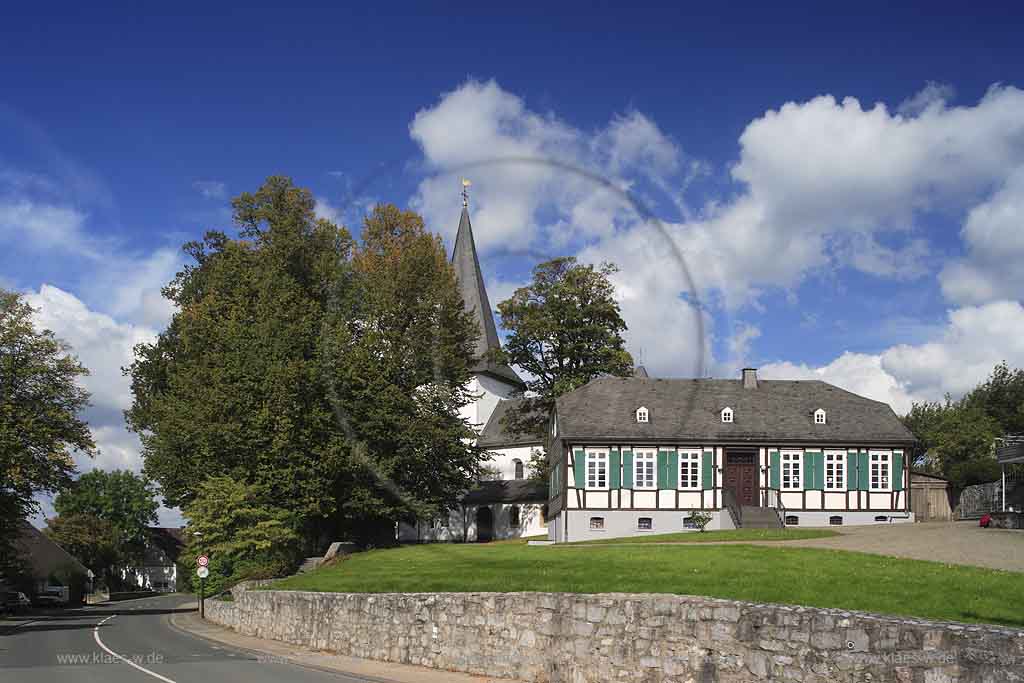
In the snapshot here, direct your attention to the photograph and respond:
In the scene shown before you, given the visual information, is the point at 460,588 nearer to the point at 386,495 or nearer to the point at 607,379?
the point at 386,495

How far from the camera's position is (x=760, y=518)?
48.5m

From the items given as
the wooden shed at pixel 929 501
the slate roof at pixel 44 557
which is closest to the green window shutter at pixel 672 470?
the wooden shed at pixel 929 501

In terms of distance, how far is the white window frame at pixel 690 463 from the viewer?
5084 cm

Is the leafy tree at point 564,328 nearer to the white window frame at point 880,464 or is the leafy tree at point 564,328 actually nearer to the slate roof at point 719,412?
the slate roof at point 719,412

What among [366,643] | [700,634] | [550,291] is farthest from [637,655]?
[550,291]

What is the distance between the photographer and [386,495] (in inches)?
2044

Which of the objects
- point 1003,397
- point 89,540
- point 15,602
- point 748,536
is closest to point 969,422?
point 1003,397

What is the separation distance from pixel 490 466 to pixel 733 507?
3106cm

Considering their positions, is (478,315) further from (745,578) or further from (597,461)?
(745,578)

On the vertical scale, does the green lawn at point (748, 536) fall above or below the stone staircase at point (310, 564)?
above

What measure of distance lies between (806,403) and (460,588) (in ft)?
107

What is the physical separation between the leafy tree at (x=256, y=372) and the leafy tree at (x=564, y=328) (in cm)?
1166

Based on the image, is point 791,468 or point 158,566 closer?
point 791,468

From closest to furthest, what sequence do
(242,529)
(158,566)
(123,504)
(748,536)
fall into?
(748,536) < (242,529) < (123,504) < (158,566)
